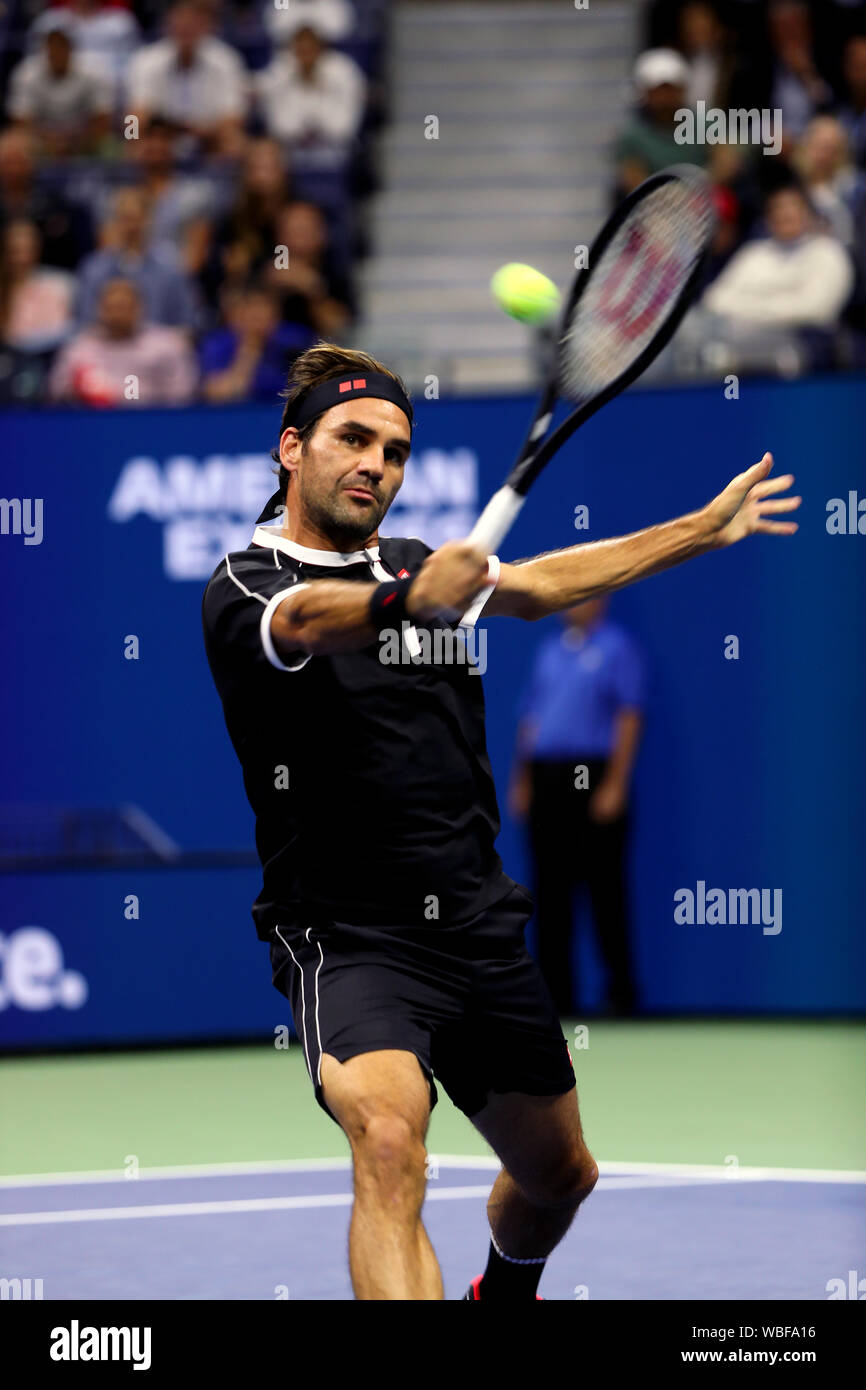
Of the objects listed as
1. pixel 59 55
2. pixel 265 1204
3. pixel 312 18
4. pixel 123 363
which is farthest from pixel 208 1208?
pixel 312 18

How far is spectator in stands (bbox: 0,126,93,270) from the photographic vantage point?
11602mm

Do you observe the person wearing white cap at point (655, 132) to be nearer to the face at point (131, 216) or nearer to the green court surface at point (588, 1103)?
the face at point (131, 216)

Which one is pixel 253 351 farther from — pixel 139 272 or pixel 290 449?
pixel 290 449

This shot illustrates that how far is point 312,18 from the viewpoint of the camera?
42.3ft

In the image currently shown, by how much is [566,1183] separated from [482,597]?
1273 mm

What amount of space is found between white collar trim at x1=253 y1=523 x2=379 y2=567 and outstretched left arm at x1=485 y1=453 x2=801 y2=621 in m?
0.28

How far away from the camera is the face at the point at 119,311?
10.4 m

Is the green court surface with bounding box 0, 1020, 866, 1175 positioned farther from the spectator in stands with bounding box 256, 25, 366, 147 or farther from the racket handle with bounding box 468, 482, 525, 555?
the spectator in stands with bounding box 256, 25, 366, 147

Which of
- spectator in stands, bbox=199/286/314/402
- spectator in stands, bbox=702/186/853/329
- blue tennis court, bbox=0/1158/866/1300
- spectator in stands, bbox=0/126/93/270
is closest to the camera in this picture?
blue tennis court, bbox=0/1158/866/1300

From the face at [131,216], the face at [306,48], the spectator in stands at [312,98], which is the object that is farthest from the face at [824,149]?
the face at [131,216]

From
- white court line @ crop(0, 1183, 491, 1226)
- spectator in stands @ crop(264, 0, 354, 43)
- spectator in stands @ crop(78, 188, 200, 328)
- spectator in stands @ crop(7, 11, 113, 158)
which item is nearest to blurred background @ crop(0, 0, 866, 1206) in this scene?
spectator in stands @ crop(78, 188, 200, 328)
